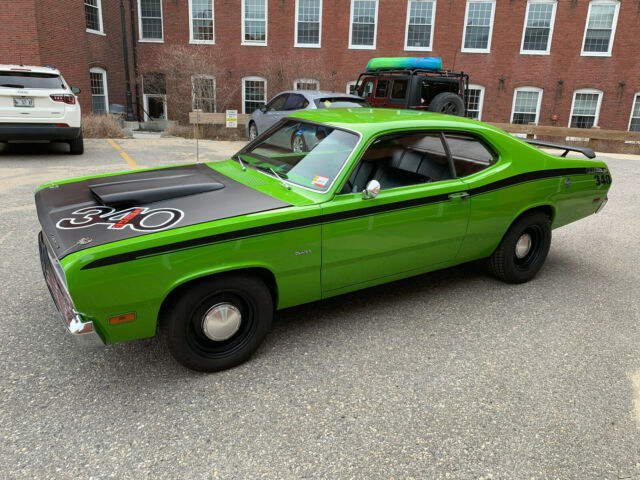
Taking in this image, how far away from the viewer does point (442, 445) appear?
104 inches

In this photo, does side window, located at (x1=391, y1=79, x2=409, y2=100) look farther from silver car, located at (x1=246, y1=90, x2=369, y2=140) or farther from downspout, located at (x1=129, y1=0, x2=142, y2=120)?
downspout, located at (x1=129, y1=0, x2=142, y2=120)

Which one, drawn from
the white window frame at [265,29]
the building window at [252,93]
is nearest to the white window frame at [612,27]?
the white window frame at [265,29]

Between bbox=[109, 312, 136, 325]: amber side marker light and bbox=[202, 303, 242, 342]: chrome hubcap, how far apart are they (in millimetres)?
430

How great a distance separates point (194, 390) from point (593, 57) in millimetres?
25360

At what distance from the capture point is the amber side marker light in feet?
9.00

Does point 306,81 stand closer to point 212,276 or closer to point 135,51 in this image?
point 135,51

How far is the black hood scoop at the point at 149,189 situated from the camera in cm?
335

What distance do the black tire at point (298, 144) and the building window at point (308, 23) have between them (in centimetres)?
2064

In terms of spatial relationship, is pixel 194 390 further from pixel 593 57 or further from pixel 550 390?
pixel 593 57

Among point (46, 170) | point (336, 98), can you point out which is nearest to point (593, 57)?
point (336, 98)

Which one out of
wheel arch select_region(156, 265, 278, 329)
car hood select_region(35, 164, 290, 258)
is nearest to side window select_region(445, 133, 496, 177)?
car hood select_region(35, 164, 290, 258)

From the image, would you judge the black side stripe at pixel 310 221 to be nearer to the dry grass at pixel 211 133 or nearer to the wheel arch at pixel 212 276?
the wheel arch at pixel 212 276

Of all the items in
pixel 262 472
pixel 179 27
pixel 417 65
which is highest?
pixel 179 27

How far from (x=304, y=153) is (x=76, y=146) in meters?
8.89
